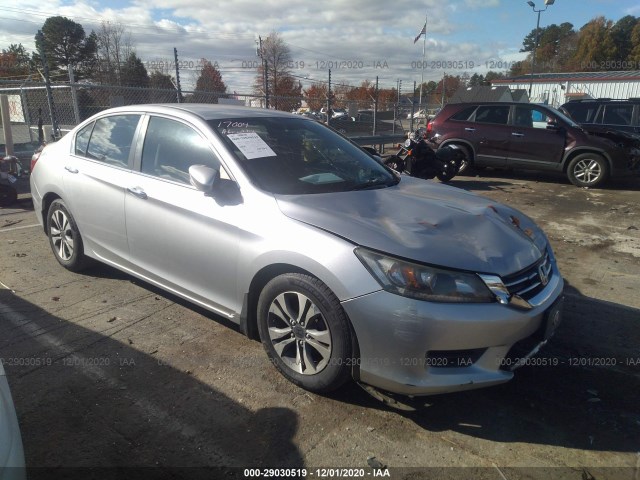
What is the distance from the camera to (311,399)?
285 cm

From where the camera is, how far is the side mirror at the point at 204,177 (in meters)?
3.06

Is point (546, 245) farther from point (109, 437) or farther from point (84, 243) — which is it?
point (84, 243)

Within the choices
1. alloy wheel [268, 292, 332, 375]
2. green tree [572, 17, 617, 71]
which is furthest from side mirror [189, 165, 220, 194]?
green tree [572, 17, 617, 71]

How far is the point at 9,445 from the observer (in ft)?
5.10

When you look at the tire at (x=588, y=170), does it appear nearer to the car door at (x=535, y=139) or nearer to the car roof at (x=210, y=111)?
the car door at (x=535, y=139)

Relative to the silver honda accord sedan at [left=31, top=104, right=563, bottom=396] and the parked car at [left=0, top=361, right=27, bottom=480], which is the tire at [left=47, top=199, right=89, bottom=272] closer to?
the silver honda accord sedan at [left=31, top=104, right=563, bottom=396]

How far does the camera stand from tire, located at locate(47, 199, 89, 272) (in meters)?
4.47

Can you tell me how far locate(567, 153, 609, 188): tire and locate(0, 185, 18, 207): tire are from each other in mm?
10602

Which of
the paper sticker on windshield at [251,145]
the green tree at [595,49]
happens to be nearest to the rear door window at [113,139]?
the paper sticker on windshield at [251,145]

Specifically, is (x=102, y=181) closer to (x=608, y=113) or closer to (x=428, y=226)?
(x=428, y=226)

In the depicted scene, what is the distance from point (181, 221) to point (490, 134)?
30.1 ft

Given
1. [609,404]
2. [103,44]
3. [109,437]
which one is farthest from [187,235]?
[103,44]

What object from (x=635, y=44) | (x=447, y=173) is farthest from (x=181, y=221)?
(x=635, y=44)

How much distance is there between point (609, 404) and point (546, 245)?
107cm
